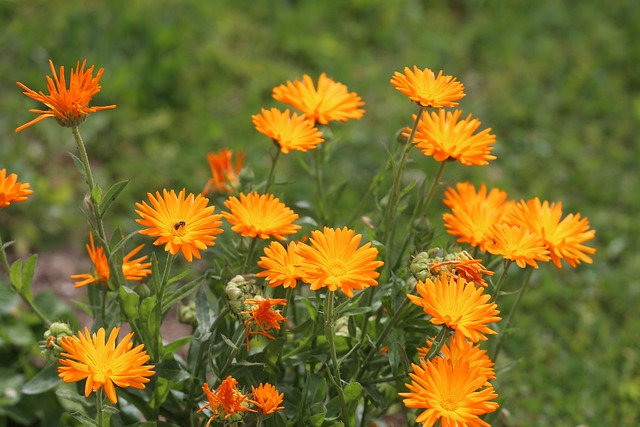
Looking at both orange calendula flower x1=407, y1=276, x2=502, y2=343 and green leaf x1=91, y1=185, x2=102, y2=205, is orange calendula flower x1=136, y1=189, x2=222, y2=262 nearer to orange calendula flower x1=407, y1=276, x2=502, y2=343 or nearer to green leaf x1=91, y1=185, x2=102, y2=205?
green leaf x1=91, y1=185, x2=102, y2=205

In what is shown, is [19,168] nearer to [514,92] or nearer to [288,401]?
[288,401]

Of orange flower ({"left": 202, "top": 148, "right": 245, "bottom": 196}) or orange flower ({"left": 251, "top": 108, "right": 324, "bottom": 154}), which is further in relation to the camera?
orange flower ({"left": 202, "top": 148, "right": 245, "bottom": 196})

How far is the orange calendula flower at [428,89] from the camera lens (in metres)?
1.72

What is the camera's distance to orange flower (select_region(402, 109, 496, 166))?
1.77 metres

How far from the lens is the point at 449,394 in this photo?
5.03ft

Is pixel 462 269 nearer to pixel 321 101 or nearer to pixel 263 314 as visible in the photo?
pixel 263 314

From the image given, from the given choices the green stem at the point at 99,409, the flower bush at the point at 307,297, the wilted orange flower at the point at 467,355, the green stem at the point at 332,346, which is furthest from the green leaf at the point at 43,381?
the wilted orange flower at the point at 467,355

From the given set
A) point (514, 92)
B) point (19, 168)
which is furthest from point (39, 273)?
point (514, 92)

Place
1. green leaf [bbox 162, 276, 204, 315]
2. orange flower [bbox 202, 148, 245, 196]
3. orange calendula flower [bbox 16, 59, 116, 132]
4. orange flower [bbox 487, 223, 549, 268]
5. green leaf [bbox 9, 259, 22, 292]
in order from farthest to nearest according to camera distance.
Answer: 1. orange flower [bbox 202, 148, 245, 196]
2. green leaf [bbox 9, 259, 22, 292]
3. green leaf [bbox 162, 276, 204, 315]
4. orange flower [bbox 487, 223, 549, 268]
5. orange calendula flower [bbox 16, 59, 116, 132]

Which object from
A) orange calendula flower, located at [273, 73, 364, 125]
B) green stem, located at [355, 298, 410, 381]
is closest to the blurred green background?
orange calendula flower, located at [273, 73, 364, 125]

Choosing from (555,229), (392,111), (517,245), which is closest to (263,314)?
(517,245)

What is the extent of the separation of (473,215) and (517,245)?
211 millimetres

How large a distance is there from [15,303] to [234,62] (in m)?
1.94

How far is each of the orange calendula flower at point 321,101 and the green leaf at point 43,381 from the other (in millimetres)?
914
